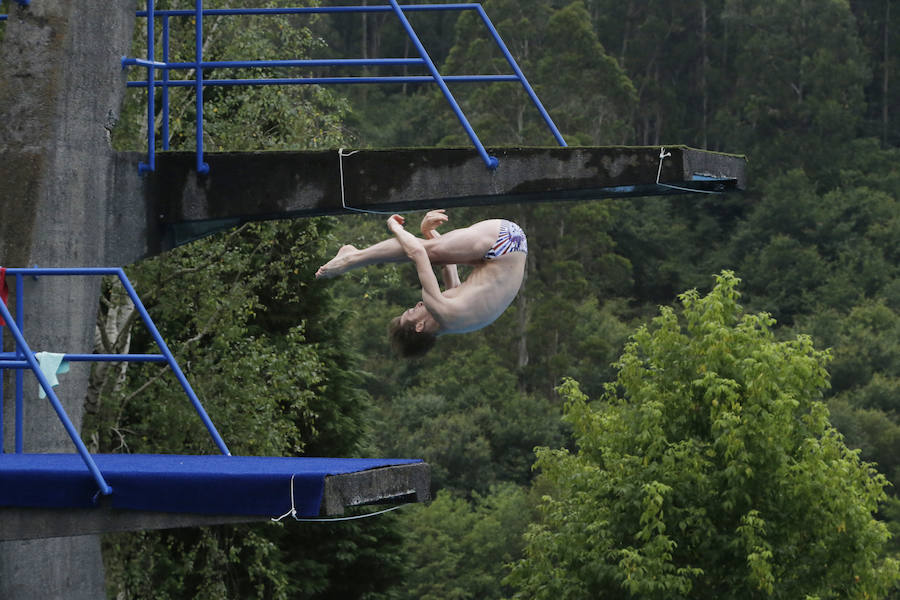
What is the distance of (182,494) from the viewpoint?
591 centimetres

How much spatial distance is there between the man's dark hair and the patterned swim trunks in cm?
43

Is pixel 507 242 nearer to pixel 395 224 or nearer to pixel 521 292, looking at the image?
pixel 395 224

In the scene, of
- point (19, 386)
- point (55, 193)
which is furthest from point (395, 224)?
point (55, 193)

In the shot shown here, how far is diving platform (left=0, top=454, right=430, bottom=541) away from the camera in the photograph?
576 cm

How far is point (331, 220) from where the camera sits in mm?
22250

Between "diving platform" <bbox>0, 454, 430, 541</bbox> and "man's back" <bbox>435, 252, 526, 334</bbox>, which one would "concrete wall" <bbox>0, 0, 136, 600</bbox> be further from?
"man's back" <bbox>435, 252, 526, 334</bbox>

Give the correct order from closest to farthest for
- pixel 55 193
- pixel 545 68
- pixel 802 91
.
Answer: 1. pixel 55 193
2. pixel 545 68
3. pixel 802 91

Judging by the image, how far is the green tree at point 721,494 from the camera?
21.0m

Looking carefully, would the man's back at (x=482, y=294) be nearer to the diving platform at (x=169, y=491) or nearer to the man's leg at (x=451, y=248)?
the man's leg at (x=451, y=248)

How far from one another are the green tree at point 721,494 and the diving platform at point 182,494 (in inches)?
573

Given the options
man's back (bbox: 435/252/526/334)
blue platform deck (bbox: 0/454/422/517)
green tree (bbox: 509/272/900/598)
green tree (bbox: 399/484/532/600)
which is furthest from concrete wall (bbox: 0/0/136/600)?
green tree (bbox: 399/484/532/600)

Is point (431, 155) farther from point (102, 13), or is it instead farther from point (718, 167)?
point (102, 13)

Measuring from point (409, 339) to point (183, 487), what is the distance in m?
→ 1.15

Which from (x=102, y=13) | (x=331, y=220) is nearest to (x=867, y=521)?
(x=331, y=220)
